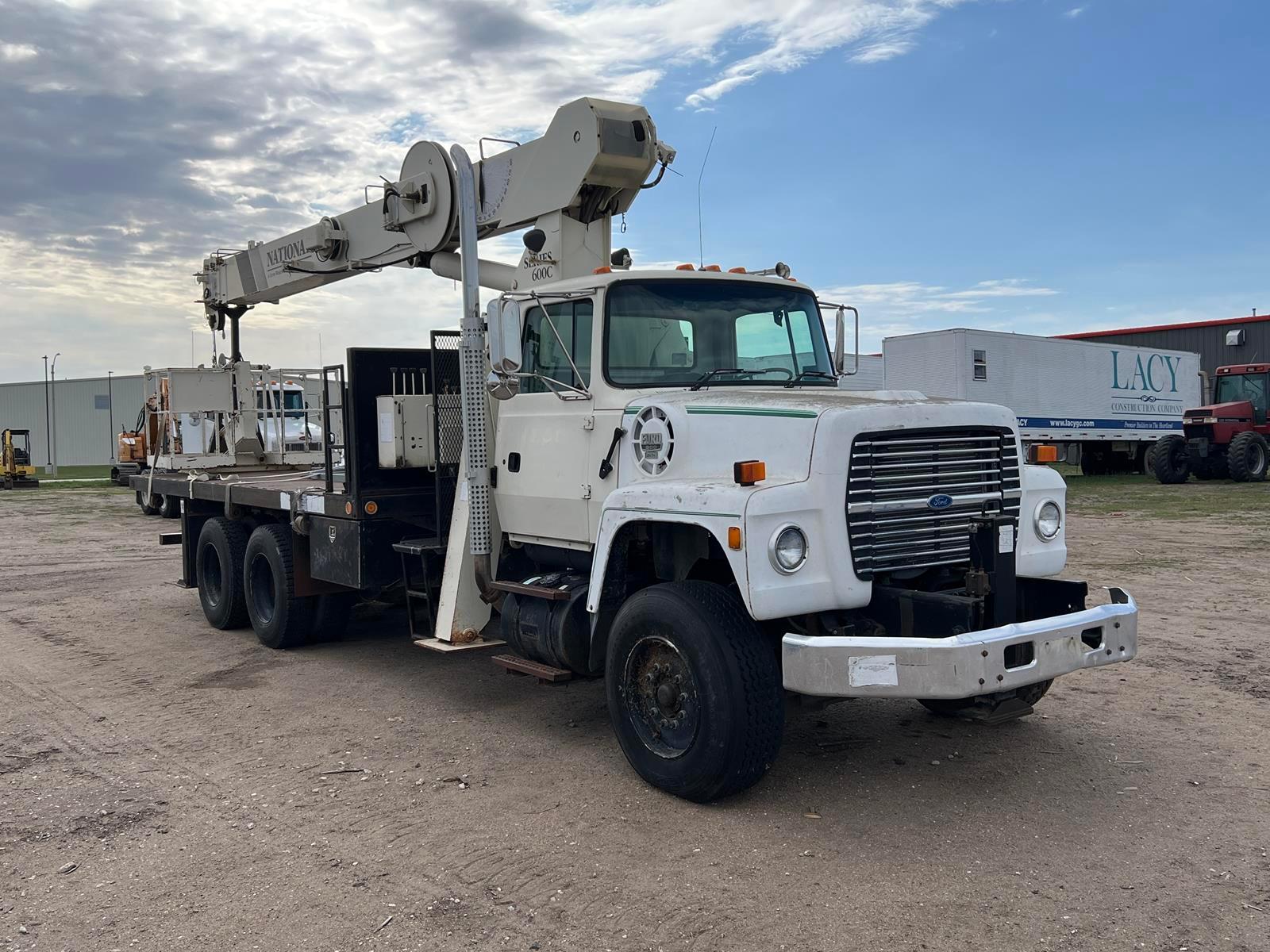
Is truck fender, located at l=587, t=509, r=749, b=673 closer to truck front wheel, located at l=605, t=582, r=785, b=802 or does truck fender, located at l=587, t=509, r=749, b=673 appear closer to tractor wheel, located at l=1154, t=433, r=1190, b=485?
truck front wheel, located at l=605, t=582, r=785, b=802

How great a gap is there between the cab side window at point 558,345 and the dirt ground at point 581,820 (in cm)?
203

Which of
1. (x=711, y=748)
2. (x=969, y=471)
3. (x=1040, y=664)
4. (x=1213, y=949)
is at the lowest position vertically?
(x=1213, y=949)

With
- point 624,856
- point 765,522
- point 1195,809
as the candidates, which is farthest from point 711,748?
point 1195,809

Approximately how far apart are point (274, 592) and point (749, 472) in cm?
554

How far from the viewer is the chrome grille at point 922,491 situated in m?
4.87

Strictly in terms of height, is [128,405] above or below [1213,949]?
above

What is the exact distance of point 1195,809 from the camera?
4.95 meters

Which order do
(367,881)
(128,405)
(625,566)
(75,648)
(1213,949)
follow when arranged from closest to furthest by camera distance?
(1213,949), (367,881), (625,566), (75,648), (128,405)

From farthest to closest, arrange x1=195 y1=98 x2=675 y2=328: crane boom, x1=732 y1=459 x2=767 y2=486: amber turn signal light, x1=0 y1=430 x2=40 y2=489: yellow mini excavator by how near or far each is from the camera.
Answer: x1=0 y1=430 x2=40 y2=489: yellow mini excavator, x1=195 y1=98 x2=675 y2=328: crane boom, x1=732 y1=459 x2=767 y2=486: amber turn signal light

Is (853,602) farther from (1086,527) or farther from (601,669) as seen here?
(1086,527)

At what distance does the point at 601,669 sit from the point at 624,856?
4.90ft

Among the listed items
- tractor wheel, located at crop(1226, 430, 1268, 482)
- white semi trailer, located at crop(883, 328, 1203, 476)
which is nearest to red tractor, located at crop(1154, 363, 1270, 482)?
tractor wheel, located at crop(1226, 430, 1268, 482)

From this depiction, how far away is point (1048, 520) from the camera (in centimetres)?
582

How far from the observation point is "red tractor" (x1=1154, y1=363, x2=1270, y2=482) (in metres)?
26.0
